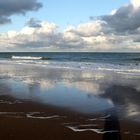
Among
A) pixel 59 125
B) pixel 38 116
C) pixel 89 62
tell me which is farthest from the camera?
pixel 89 62

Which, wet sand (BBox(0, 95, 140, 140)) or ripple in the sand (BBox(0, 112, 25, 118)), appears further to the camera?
ripple in the sand (BBox(0, 112, 25, 118))

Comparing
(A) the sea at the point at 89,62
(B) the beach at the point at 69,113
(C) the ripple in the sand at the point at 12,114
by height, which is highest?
(C) the ripple in the sand at the point at 12,114

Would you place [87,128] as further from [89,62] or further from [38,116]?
[89,62]

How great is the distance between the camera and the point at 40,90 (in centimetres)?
1609

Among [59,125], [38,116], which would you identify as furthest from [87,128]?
[38,116]

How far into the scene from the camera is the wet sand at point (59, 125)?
8023 millimetres

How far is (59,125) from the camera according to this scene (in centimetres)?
902

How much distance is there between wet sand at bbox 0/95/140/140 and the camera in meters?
8.02

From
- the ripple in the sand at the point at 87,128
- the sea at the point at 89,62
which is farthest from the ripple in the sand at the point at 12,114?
the sea at the point at 89,62

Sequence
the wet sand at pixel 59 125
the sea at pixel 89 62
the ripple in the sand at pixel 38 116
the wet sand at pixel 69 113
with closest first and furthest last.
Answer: the wet sand at pixel 59 125 < the wet sand at pixel 69 113 < the ripple in the sand at pixel 38 116 < the sea at pixel 89 62

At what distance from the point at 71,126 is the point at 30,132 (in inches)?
46.0

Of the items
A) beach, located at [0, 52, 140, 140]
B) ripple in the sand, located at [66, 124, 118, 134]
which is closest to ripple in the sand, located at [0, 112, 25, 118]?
beach, located at [0, 52, 140, 140]

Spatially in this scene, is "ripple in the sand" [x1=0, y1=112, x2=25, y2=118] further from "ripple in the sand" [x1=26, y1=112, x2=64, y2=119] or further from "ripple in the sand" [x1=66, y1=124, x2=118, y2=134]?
"ripple in the sand" [x1=66, y1=124, x2=118, y2=134]

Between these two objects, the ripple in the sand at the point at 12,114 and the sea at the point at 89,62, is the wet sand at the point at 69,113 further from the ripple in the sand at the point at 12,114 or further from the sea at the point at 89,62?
the sea at the point at 89,62
